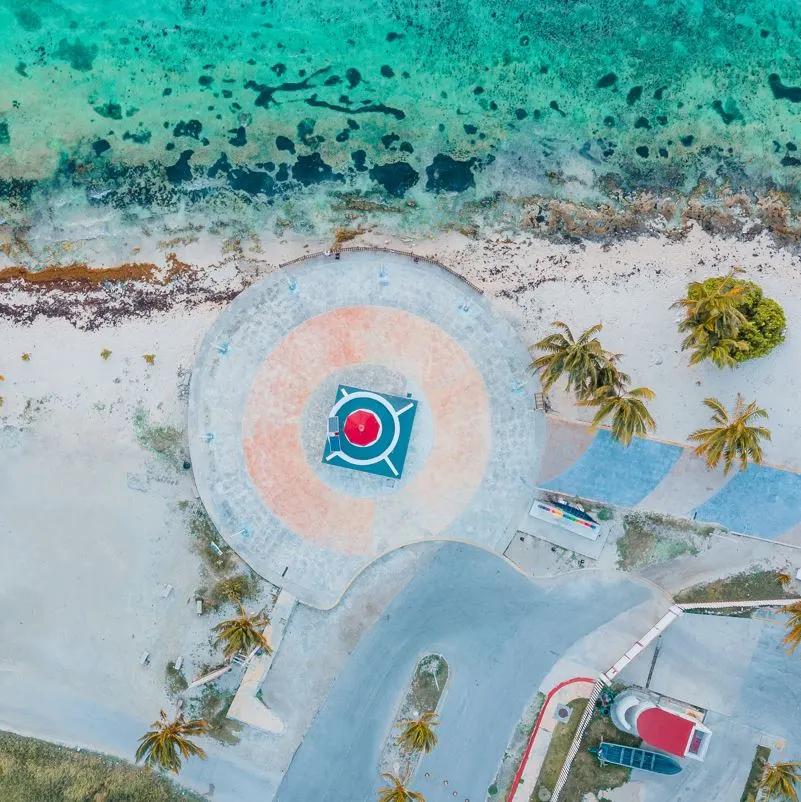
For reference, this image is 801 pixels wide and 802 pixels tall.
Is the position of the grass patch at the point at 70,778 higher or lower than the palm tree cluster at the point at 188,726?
lower

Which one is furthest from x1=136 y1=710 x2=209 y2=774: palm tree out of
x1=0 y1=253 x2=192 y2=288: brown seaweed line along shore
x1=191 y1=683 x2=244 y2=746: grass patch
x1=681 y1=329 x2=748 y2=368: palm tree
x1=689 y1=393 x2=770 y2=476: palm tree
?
x1=681 y1=329 x2=748 y2=368: palm tree

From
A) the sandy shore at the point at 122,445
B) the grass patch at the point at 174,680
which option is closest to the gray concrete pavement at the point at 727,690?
the sandy shore at the point at 122,445

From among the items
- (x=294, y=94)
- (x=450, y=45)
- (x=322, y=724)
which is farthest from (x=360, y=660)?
(x=450, y=45)

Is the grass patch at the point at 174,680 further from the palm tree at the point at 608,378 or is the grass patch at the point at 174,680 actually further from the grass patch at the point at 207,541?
the palm tree at the point at 608,378

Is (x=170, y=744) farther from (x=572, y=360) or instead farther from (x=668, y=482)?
(x=668, y=482)

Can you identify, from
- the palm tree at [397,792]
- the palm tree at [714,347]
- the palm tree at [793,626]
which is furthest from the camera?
the palm tree at [714,347]

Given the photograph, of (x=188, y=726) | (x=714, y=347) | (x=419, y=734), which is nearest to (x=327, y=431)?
(x=419, y=734)
